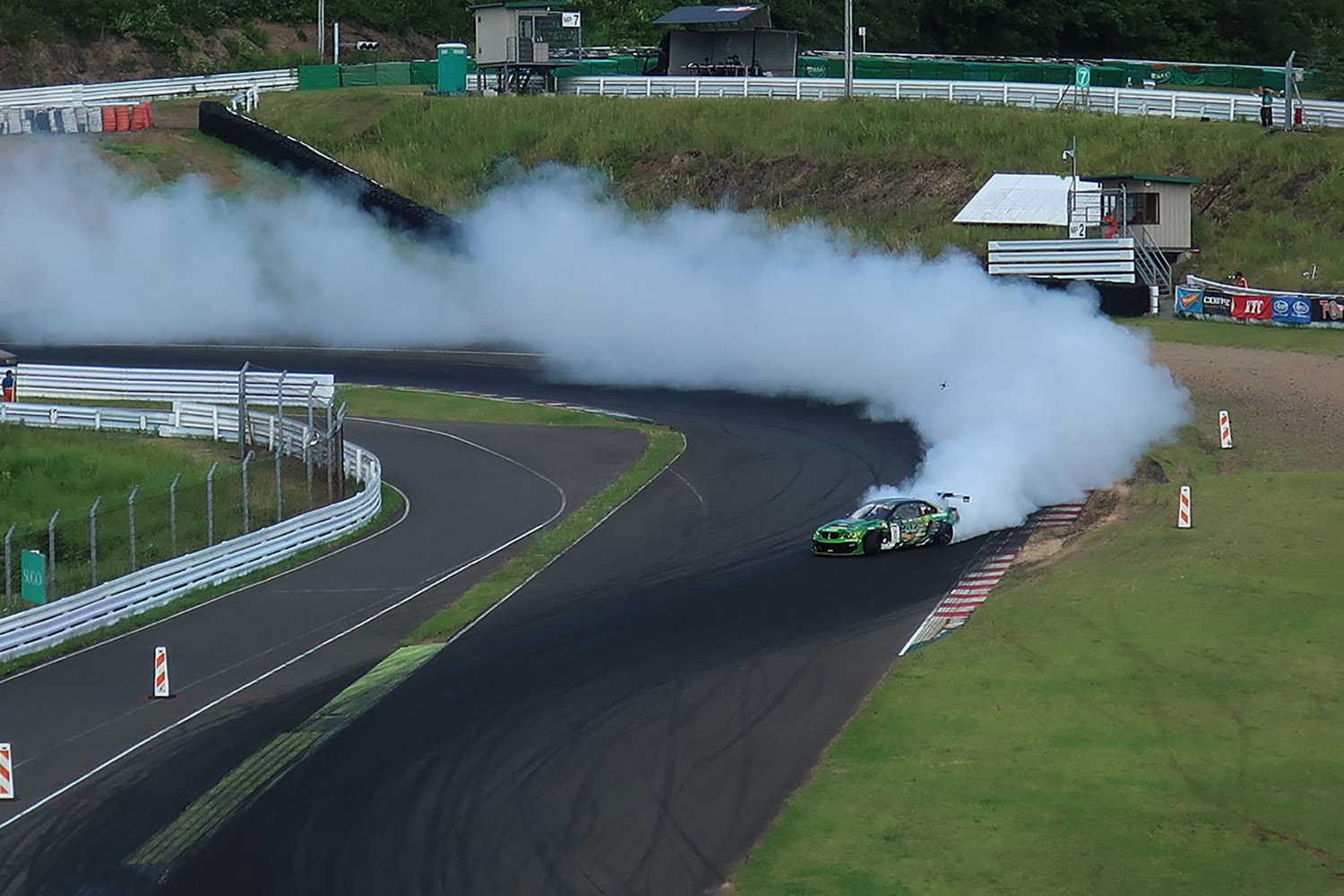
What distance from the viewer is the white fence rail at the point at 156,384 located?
52.1m

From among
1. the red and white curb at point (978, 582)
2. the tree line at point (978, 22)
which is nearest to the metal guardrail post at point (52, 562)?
the red and white curb at point (978, 582)

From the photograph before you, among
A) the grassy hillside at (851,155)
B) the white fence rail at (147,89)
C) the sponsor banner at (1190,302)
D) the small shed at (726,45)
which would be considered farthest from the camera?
the small shed at (726,45)

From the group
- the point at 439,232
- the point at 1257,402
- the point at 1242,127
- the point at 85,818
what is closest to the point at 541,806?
the point at 85,818

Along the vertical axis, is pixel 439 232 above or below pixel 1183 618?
above

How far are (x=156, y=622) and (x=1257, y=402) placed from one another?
A: 92.6ft

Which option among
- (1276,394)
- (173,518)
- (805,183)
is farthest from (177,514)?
(805,183)

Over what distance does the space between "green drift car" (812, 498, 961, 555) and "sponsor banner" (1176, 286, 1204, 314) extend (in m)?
24.8

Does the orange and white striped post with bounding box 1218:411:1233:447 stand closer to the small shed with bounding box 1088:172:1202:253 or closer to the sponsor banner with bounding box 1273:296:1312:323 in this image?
the sponsor banner with bounding box 1273:296:1312:323

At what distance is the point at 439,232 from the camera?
70.6 meters

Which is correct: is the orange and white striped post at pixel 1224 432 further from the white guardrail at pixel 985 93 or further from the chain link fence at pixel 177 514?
the white guardrail at pixel 985 93

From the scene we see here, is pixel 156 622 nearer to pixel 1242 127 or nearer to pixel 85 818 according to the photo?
pixel 85 818

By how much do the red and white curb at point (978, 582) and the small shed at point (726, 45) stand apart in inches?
2100

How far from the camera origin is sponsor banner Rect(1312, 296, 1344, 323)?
5380cm

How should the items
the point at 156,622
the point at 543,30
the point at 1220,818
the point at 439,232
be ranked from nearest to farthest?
1. the point at 1220,818
2. the point at 156,622
3. the point at 439,232
4. the point at 543,30
